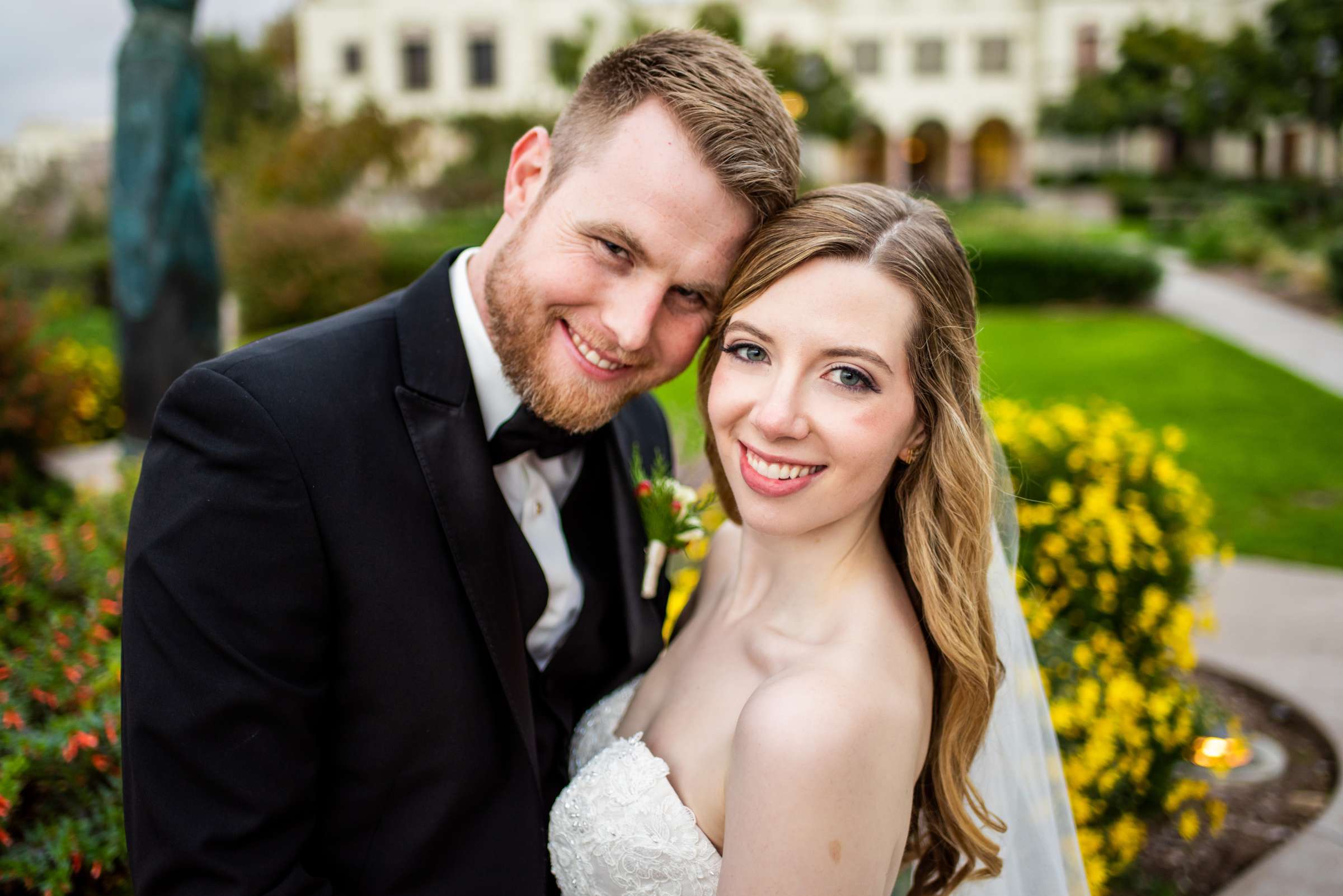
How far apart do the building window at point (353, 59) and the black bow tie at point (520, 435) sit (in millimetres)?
41162

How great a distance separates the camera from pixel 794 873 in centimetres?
177

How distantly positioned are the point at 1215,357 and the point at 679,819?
44.1ft

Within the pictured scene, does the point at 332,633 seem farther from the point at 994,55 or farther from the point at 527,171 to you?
the point at 994,55

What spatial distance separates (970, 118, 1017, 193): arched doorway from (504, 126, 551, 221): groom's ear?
48248 millimetres

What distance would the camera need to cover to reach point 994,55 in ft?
145

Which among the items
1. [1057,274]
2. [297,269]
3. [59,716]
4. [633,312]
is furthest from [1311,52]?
[59,716]

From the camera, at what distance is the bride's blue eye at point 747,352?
2.16 metres

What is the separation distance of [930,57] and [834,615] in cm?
4730

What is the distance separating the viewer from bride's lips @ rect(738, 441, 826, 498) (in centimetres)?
207

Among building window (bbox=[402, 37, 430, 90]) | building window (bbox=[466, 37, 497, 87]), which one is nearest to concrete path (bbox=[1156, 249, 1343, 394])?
building window (bbox=[466, 37, 497, 87])

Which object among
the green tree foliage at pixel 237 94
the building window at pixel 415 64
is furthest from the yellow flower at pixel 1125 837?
the building window at pixel 415 64

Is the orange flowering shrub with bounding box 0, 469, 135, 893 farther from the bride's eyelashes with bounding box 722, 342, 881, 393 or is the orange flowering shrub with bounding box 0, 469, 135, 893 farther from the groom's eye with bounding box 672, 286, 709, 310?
the bride's eyelashes with bounding box 722, 342, 881, 393

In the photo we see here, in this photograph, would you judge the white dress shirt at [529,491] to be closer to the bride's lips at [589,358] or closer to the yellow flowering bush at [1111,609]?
the bride's lips at [589,358]

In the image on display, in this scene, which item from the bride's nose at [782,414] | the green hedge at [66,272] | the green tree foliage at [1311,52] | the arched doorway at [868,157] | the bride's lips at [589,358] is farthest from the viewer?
the arched doorway at [868,157]
